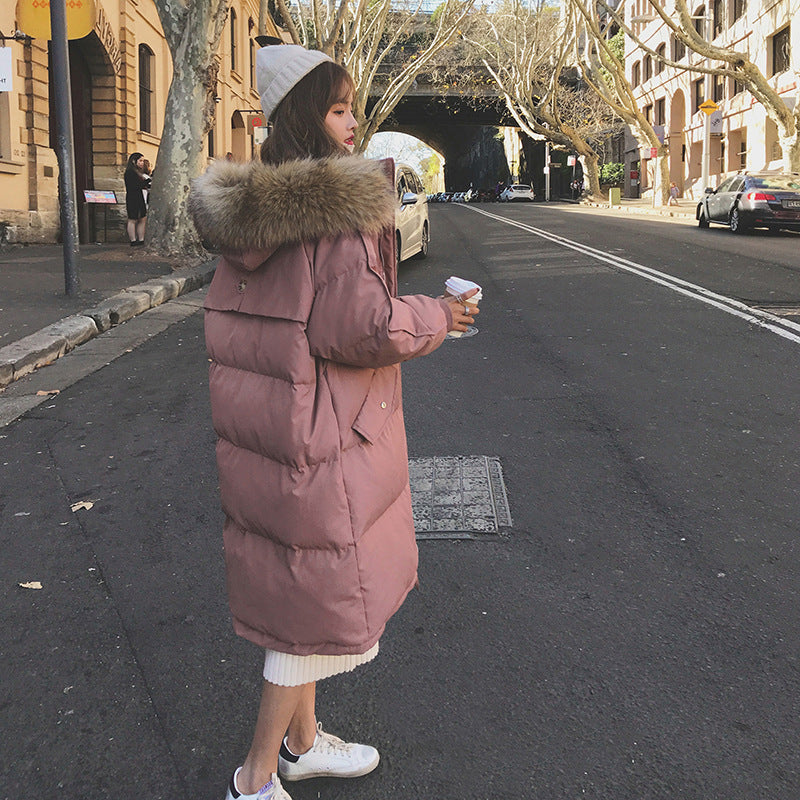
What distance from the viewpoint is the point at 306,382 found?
1970 millimetres

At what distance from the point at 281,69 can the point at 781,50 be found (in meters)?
40.0

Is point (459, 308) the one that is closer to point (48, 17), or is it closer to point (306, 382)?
point (306, 382)

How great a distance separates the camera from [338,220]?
195cm

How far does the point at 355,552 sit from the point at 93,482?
2.97 meters

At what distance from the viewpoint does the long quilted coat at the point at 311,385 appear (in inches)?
76.9

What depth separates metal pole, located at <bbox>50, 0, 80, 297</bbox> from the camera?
9812 mm

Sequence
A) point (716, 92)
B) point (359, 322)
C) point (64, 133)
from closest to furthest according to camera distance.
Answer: point (359, 322), point (64, 133), point (716, 92)

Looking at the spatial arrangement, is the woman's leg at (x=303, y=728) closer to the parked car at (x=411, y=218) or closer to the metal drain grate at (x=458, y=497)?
the metal drain grate at (x=458, y=497)

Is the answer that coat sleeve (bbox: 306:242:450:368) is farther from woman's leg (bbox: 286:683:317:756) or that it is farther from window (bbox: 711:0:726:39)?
window (bbox: 711:0:726:39)

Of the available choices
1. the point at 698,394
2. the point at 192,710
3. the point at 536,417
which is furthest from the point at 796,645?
the point at 698,394

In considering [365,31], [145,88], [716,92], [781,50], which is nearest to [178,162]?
[145,88]

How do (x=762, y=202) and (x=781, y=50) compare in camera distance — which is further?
(x=781, y=50)

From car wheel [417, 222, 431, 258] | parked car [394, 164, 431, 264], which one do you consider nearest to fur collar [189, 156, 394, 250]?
parked car [394, 164, 431, 264]

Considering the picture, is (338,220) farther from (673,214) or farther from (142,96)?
(673,214)
